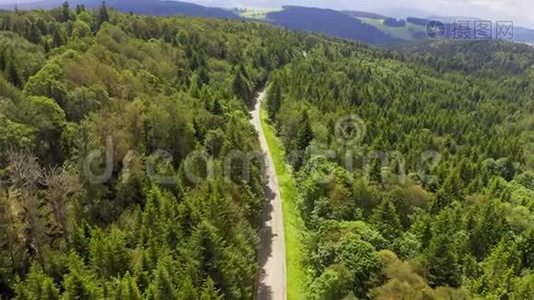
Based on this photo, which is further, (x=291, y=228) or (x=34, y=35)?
(x=34, y=35)

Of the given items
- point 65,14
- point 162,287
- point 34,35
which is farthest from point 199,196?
point 65,14

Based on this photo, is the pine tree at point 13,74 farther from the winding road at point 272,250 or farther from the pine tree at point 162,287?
the pine tree at point 162,287

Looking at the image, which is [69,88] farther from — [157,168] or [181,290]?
[181,290]

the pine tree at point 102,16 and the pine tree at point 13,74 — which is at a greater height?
the pine tree at point 102,16

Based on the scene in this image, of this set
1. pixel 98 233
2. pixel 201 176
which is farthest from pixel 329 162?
pixel 98 233

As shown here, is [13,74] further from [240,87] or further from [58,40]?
[240,87]

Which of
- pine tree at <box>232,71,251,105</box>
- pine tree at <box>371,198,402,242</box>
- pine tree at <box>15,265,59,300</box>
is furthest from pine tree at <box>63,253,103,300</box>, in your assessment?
pine tree at <box>232,71,251,105</box>

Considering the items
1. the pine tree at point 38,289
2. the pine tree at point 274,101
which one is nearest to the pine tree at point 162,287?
the pine tree at point 38,289
